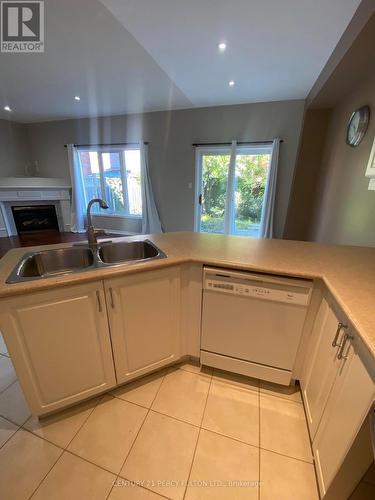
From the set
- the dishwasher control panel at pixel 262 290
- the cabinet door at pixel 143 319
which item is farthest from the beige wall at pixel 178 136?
the cabinet door at pixel 143 319

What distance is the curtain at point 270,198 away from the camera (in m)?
3.71

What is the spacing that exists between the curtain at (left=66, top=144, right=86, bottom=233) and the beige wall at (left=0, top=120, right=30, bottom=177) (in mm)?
1403

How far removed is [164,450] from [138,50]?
3.38m

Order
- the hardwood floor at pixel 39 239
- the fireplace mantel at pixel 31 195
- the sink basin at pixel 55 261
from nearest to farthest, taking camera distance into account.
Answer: the sink basin at pixel 55 261
the hardwood floor at pixel 39 239
the fireplace mantel at pixel 31 195

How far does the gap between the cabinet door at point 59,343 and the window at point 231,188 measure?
11.7 feet

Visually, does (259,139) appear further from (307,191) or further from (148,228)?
(148,228)

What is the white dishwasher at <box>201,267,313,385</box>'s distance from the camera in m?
1.19

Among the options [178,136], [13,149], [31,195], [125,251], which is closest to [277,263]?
[125,251]

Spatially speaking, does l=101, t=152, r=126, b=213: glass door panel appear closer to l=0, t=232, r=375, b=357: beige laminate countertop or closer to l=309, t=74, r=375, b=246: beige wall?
l=0, t=232, r=375, b=357: beige laminate countertop

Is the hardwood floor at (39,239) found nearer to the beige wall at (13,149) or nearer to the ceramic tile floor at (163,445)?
the beige wall at (13,149)

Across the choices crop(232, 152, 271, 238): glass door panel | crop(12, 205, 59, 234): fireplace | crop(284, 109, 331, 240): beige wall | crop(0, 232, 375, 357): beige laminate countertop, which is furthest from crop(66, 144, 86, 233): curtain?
crop(284, 109, 331, 240): beige wall

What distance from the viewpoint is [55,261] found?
1.43 meters

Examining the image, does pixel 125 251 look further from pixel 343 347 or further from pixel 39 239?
pixel 39 239

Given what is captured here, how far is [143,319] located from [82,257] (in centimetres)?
63
